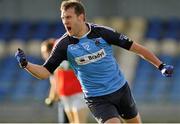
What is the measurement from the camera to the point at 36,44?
19.4 m

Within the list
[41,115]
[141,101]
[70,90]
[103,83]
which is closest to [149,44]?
[141,101]

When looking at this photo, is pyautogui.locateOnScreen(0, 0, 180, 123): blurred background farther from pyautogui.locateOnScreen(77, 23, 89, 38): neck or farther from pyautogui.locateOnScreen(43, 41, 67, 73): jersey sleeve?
pyautogui.locateOnScreen(77, 23, 89, 38): neck

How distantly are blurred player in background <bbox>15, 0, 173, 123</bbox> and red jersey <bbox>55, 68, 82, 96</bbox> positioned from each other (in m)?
2.40

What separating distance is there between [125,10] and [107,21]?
1.91ft

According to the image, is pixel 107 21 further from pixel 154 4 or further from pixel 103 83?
pixel 103 83

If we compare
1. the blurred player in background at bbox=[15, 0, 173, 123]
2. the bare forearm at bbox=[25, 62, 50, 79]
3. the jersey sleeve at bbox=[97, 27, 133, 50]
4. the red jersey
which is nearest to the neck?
the blurred player in background at bbox=[15, 0, 173, 123]

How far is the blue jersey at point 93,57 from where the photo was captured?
7250 millimetres

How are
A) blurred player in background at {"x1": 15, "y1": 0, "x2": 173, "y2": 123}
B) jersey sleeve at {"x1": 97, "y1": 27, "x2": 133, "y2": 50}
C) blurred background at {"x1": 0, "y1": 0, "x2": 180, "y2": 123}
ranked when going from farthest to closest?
blurred background at {"x1": 0, "y1": 0, "x2": 180, "y2": 123}, jersey sleeve at {"x1": 97, "y1": 27, "x2": 133, "y2": 50}, blurred player in background at {"x1": 15, "y1": 0, "x2": 173, "y2": 123}

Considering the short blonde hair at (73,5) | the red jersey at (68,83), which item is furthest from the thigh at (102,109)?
the red jersey at (68,83)

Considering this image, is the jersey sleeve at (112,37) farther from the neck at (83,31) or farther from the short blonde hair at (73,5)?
the short blonde hair at (73,5)

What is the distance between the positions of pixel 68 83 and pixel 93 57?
8.97 feet

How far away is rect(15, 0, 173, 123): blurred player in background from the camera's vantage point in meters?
7.18

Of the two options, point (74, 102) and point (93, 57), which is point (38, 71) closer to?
point (93, 57)

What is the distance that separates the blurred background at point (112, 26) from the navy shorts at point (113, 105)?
10289 mm
